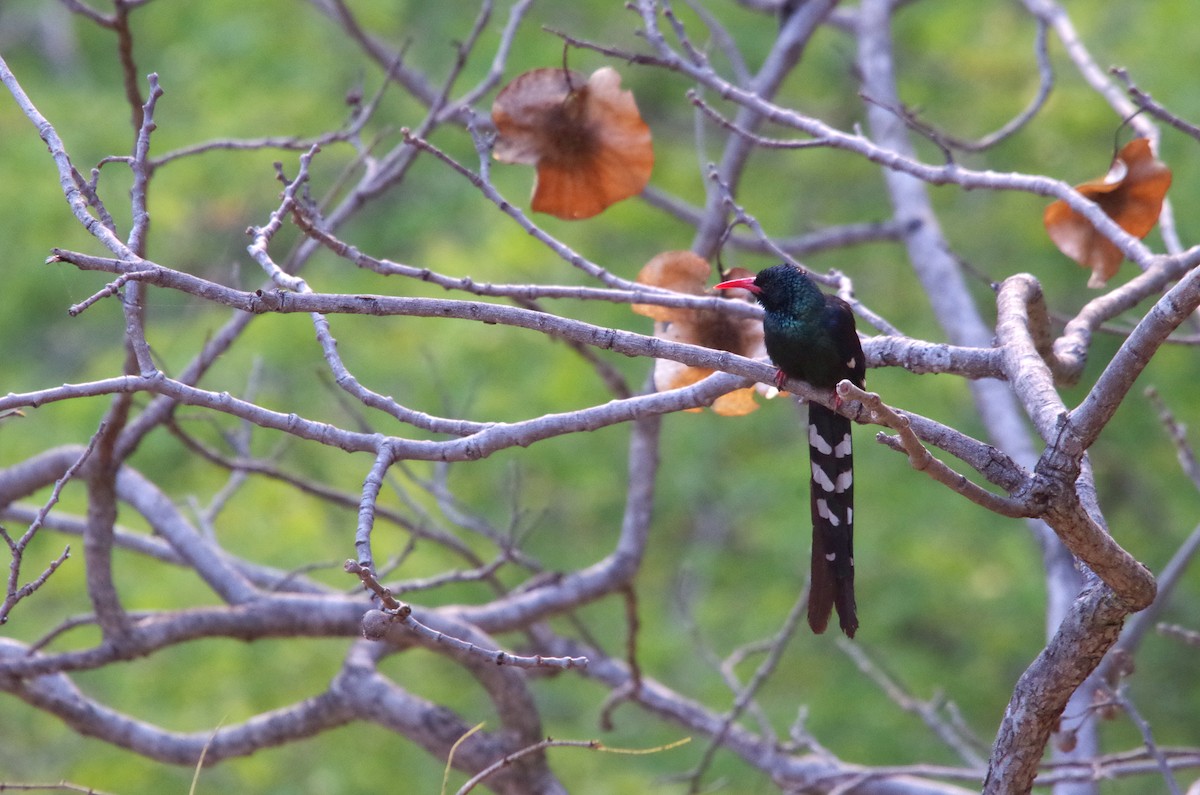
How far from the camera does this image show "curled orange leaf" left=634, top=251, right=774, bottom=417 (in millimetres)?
3135

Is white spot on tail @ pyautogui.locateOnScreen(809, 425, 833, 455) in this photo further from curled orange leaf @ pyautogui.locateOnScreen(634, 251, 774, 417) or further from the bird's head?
the bird's head

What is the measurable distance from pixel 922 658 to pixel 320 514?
316cm

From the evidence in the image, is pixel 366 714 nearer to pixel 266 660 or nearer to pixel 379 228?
pixel 266 660

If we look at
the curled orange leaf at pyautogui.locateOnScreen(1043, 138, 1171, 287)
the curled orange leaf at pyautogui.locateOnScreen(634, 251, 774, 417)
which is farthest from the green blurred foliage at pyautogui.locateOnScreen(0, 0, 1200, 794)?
the curled orange leaf at pyautogui.locateOnScreen(1043, 138, 1171, 287)

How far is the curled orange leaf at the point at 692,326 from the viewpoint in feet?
10.3

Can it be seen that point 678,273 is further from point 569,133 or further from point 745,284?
point 569,133

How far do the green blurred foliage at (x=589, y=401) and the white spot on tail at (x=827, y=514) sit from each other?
4.99 feet

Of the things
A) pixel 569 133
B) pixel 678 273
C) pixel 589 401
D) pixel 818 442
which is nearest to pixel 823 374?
pixel 818 442

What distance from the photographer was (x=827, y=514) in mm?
3088

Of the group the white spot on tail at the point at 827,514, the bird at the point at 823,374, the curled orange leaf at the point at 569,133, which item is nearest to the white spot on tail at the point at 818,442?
the bird at the point at 823,374

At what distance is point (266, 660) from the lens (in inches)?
243

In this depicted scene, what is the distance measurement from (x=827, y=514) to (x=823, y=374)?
342 mm

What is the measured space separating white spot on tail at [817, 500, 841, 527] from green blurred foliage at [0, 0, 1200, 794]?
1.52 meters

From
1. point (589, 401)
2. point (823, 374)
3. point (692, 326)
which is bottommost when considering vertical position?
point (823, 374)
